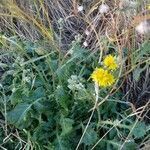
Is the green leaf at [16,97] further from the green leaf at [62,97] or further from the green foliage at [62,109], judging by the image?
the green leaf at [62,97]

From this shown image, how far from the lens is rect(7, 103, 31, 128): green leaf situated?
1.49m

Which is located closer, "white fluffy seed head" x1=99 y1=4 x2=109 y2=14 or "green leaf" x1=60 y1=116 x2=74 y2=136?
"green leaf" x1=60 y1=116 x2=74 y2=136

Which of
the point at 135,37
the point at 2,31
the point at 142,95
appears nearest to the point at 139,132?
the point at 142,95

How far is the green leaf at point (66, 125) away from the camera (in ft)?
4.83

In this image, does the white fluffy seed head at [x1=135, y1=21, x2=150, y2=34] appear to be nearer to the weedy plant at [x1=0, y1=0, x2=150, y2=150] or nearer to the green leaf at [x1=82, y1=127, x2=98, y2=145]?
Answer: the weedy plant at [x1=0, y1=0, x2=150, y2=150]

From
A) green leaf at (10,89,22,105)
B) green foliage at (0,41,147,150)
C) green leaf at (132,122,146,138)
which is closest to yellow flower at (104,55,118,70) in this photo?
green foliage at (0,41,147,150)

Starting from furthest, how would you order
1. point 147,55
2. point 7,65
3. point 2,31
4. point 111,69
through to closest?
point 2,31
point 7,65
point 147,55
point 111,69

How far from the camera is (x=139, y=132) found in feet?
4.86

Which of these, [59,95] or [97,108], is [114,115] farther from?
[59,95]

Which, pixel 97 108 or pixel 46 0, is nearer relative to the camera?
pixel 97 108

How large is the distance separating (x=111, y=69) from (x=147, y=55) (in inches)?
8.1

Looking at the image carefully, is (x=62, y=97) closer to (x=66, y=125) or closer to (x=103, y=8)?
(x=66, y=125)

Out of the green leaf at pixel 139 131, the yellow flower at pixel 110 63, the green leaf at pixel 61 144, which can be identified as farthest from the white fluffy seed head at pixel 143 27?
the green leaf at pixel 61 144

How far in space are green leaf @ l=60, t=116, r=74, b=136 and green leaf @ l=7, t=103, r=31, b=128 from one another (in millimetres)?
121
